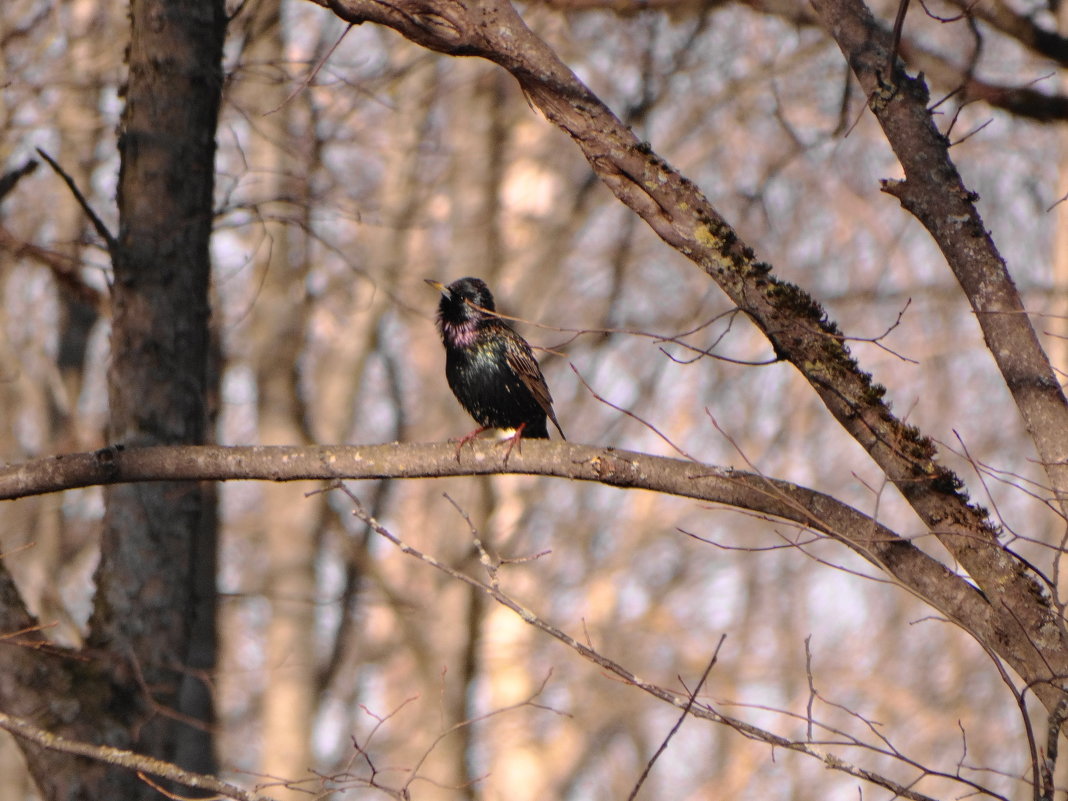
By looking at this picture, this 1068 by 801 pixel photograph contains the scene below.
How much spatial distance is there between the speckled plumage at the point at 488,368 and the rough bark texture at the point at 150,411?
1096 mm

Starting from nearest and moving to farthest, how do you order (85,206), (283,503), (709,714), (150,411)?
(709,714)
(85,206)
(150,411)
(283,503)

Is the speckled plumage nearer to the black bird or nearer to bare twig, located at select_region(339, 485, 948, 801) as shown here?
the black bird

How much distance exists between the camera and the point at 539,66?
324 cm

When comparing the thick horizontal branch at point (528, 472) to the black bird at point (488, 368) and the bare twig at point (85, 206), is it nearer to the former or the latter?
the bare twig at point (85, 206)

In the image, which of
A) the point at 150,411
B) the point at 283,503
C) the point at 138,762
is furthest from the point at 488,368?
the point at 283,503

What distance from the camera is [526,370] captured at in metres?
5.24

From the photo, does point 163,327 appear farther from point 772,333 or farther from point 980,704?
point 980,704

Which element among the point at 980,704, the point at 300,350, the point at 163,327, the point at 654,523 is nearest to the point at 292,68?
the point at 163,327

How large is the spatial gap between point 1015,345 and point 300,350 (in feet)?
25.8

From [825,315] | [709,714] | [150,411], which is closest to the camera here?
[709,714]

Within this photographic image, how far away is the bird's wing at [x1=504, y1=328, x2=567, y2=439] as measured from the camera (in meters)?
5.22

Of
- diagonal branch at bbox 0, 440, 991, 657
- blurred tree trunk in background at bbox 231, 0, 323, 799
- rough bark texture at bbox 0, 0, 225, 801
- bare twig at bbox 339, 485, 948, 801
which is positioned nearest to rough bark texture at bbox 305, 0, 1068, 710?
diagonal branch at bbox 0, 440, 991, 657

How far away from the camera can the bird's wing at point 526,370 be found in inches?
206

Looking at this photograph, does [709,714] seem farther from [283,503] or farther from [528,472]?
[283,503]
